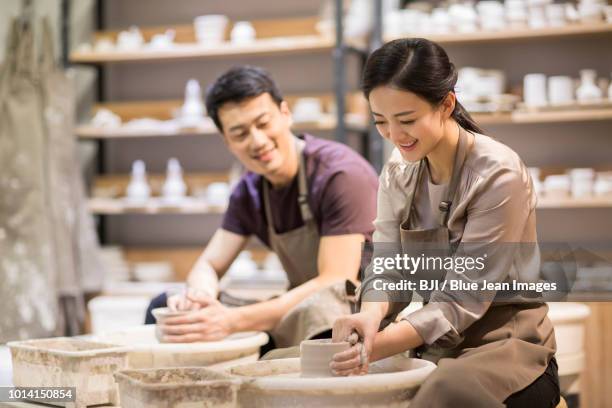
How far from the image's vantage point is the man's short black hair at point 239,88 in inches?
113

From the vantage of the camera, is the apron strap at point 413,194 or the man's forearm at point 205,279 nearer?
the apron strap at point 413,194

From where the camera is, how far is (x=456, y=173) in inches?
75.3

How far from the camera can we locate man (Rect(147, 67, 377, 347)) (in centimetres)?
265

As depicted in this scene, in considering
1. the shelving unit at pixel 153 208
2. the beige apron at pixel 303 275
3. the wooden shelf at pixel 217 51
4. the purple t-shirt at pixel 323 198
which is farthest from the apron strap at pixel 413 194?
the wooden shelf at pixel 217 51

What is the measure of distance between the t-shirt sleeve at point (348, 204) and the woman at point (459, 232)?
0.88 m

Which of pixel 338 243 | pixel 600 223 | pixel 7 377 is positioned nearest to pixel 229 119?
pixel 338 243

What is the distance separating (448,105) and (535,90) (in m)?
2.67

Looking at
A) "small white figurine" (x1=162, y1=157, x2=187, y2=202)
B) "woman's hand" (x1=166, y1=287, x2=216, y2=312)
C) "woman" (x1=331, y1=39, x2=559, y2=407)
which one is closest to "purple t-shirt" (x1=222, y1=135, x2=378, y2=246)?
"woman's hand" (x1=166, y1=287, x2=216, y2=312)

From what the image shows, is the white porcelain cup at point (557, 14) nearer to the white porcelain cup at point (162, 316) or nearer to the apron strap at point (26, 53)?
the apron strap at point (26, 53)

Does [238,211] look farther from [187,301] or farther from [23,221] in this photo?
[23,221]

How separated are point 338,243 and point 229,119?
48cm

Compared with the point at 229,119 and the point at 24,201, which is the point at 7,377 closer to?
the point at 229,119

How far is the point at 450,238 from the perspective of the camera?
1936mm

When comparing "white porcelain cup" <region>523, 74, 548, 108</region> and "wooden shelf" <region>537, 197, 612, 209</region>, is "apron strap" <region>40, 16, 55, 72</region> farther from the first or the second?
"wooden shelf" <region>537, 197, 612, 209</region>
